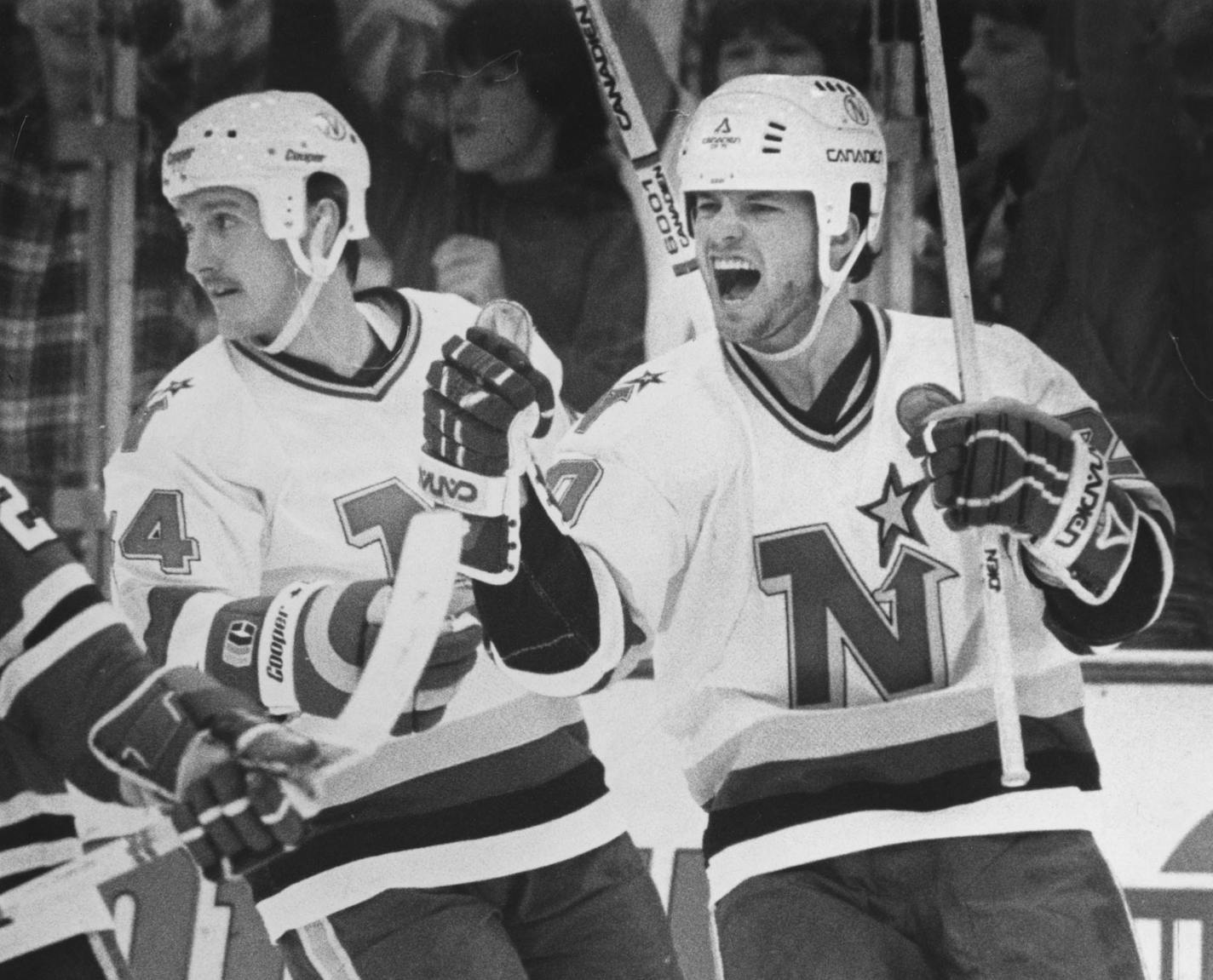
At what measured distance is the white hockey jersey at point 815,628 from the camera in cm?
285

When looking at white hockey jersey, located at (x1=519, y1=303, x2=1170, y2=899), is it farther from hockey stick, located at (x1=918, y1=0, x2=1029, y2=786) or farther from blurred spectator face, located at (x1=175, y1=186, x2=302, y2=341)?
blurred spectator face, located at (x1=175, y1=186, x2=302, y2=341)

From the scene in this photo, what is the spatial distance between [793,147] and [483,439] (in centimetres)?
65

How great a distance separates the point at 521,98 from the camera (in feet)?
10.9

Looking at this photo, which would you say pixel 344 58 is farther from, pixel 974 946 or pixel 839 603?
pixel 974 946

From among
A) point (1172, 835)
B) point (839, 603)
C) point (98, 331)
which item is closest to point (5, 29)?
point (98, 331)

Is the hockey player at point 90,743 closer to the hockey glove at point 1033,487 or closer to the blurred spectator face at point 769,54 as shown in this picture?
the hockey glove at point 1033,487

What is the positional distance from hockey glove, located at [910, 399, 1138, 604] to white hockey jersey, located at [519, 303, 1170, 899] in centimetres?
14

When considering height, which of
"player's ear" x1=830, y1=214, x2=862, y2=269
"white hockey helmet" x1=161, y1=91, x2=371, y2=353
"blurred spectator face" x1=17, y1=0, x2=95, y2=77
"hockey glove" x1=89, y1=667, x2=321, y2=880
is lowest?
"hockey glove" x1=89, y1=667, x2=321, y2=880

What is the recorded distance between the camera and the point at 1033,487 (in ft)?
8.95

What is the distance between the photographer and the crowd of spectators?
323cm

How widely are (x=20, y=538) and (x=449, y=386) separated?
510mm

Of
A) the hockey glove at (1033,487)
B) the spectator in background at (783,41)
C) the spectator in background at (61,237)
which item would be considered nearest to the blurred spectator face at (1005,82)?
the spectator in background at (783,41)

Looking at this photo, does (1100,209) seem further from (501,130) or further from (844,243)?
(501,130)

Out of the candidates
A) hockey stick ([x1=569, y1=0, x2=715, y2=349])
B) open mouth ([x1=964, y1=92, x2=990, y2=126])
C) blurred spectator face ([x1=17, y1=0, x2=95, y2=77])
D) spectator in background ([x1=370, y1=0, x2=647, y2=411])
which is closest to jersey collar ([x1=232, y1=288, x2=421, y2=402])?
spectator in background ([x1=370, y1=0, x2=647, y2=411])
